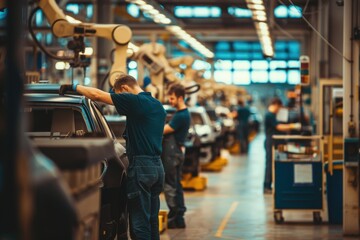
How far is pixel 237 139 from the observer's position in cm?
3534

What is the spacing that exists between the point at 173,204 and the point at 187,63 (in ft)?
38.5

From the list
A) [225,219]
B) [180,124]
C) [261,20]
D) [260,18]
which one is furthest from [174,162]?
[261,20]

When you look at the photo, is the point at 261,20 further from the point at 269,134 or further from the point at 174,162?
the point at 174,162

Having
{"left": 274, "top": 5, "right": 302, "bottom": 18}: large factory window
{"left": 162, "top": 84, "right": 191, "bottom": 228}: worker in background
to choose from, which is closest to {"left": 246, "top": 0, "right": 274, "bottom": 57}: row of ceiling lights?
{"left": 274, "top": 5, "right": 302, "bottom": 18}: large factory window

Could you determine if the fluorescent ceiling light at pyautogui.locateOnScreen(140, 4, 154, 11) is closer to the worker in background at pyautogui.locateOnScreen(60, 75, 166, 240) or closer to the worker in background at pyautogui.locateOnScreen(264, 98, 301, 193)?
the worker in background at pyautogui.locateOnScreen(264, 98, 301, 193)

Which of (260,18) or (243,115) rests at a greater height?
(260,18)

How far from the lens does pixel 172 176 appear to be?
11.8 meters

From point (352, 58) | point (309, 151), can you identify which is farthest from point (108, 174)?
point (309, 151)

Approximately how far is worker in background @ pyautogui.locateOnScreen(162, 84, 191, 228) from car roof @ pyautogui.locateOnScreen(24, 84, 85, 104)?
9.59ft

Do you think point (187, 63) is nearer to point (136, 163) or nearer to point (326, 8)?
point (326, 8)

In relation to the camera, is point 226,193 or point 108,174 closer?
point 108,174

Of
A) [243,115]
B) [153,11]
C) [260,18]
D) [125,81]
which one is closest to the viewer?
[125,81]

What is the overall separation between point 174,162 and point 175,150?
16 cm

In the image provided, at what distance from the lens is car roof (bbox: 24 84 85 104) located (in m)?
8.57
